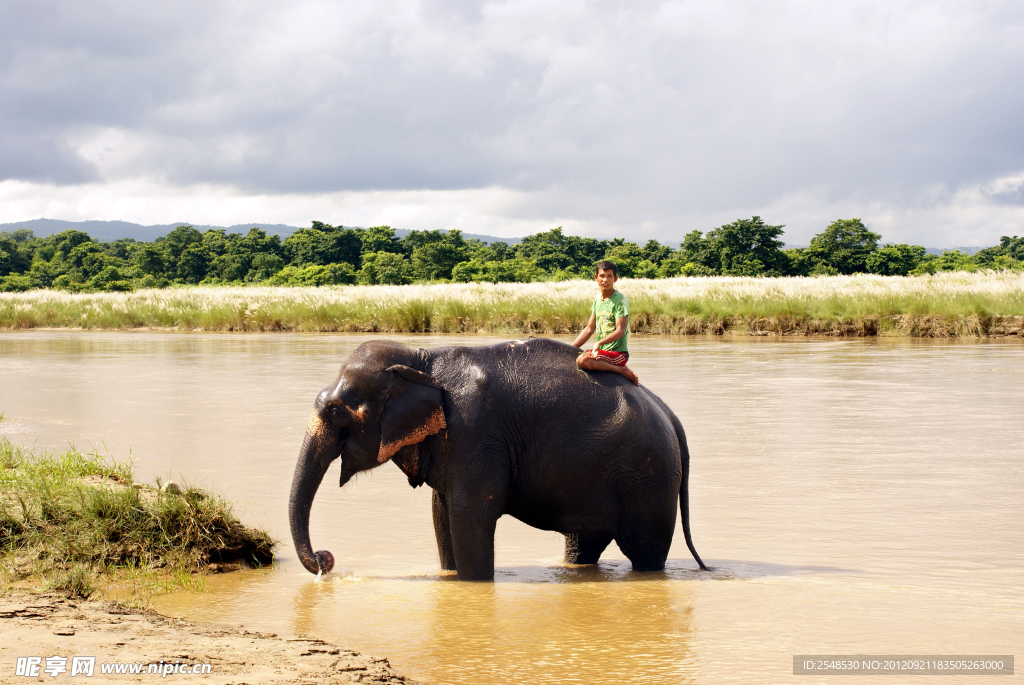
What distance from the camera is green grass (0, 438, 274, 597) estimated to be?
461cm

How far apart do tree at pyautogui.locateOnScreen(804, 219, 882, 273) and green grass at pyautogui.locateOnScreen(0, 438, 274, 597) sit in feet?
199

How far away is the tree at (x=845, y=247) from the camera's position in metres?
61.4

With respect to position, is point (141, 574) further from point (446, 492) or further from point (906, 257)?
point (906, 257)

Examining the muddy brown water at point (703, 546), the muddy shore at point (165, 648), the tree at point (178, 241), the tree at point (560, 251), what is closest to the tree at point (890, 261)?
the tree at point (560, 251)

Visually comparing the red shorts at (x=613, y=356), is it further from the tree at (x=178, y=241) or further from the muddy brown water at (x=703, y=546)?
the tree at (x=178, y=241)

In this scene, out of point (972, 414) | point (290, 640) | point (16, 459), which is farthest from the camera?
point (972, 414)

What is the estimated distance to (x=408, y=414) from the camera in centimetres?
448

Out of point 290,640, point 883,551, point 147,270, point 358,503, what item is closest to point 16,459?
point 358,503

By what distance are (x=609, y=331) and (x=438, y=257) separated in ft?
165

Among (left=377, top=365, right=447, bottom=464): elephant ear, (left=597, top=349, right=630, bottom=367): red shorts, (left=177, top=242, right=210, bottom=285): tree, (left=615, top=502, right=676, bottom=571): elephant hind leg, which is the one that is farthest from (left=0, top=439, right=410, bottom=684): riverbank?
(left=177, top=242, right=210, bottom=285): tree

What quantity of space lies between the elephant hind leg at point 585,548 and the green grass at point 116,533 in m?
1.60

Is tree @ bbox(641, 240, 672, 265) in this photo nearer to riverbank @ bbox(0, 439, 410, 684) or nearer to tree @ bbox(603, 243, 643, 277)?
tree @ bbox(603, 243, 643, 277)

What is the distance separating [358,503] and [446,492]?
2084 mm

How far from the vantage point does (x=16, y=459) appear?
6.30m
